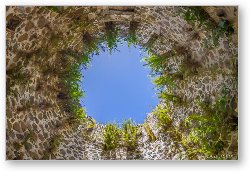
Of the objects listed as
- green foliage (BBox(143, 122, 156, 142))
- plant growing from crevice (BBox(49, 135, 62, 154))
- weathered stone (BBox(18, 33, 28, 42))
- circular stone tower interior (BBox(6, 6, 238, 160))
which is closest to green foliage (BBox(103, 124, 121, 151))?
circular stone tower interior (BBox(6, 6, 238, 160))

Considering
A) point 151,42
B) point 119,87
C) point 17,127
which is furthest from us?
point 151,42

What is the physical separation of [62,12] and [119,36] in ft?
1.06

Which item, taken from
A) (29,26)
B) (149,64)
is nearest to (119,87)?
(149,64)

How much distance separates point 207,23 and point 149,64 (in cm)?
37

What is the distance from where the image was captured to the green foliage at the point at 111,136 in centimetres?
253

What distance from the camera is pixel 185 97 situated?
2.72 meters

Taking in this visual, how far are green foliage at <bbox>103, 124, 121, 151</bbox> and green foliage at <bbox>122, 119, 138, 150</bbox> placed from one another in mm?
40

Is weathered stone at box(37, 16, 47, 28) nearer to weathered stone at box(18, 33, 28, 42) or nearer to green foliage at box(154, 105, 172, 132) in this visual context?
weathered stone at box(18, 33, 28, 42)

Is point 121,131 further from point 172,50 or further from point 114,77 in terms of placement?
point 172,50

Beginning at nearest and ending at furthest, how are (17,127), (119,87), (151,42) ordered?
1. (119,87)
2. (17,127)
3. (151,42)

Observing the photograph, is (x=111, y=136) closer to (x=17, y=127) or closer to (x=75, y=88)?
(x=75, y=88)

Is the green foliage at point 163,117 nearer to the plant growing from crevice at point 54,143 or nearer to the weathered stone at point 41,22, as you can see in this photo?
→ the plant growing from crevice at point 54,143

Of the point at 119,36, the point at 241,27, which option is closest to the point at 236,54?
the point at 241,27

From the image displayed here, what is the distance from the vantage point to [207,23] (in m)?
2.59
